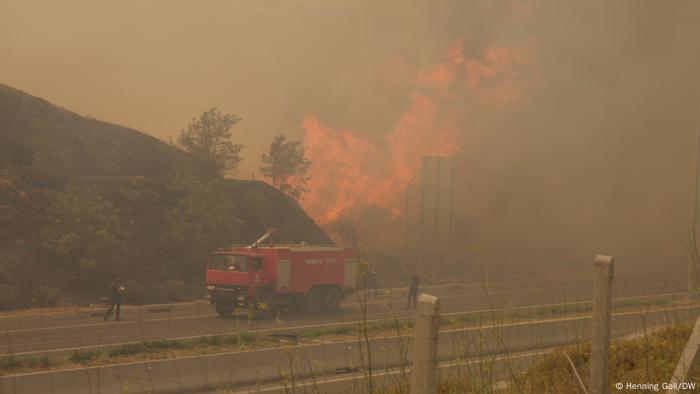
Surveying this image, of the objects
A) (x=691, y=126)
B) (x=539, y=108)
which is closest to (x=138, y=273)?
(x=539, y=108)

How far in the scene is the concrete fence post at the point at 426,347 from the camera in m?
3.42

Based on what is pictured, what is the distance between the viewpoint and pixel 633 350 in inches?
310

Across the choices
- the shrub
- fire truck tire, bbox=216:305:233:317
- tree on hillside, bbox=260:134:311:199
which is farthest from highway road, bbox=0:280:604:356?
tree on hillside, bbox=260:134:311:199

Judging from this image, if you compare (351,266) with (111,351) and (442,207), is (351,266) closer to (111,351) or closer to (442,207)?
(111,351)

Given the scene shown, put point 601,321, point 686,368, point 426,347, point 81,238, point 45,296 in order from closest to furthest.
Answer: point 426,347, point 601,321, point 686,368, point 45,296, point 81,238

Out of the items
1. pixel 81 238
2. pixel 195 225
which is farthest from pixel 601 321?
pixel 195 225

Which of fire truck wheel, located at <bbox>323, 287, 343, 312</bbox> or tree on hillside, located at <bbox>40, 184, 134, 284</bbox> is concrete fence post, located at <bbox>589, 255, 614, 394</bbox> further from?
tree on hillside, located at <bbox>40, 184, 134, 284</bbox>

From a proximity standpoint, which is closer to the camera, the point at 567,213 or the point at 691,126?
the point at 691,126

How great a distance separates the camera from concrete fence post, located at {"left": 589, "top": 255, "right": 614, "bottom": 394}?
14.1 feet

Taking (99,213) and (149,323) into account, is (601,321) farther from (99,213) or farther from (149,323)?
(99,213)

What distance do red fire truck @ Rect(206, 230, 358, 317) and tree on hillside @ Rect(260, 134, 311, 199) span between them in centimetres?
2906

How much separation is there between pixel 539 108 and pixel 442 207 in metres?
12.4

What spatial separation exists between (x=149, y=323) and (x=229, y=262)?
334 centimetres

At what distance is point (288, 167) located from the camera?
5678 cm
